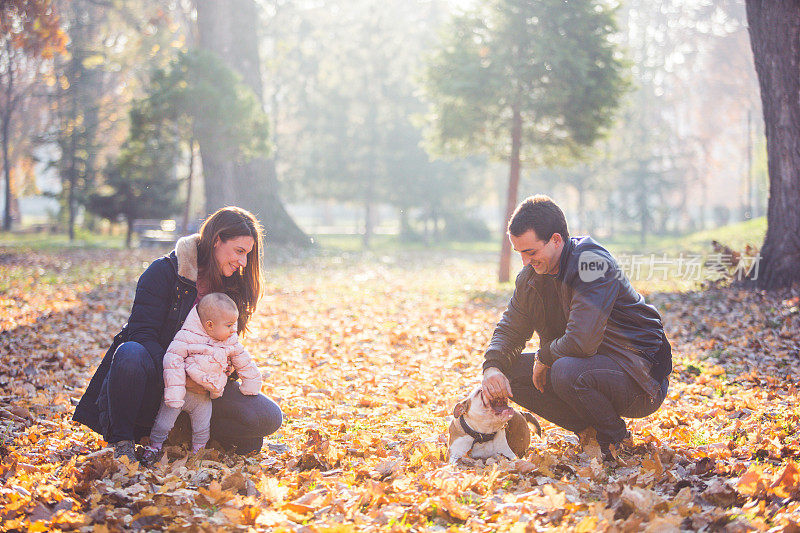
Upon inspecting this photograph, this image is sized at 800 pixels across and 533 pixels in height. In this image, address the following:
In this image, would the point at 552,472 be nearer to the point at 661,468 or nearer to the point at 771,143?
the point at 661,468

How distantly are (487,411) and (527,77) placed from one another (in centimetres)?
1098

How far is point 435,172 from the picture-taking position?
114 feet

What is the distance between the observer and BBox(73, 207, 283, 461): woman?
3.77 meters

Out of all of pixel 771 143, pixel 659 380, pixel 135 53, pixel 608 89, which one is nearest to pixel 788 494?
pixel 659 380

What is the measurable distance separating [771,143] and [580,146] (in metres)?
5.03

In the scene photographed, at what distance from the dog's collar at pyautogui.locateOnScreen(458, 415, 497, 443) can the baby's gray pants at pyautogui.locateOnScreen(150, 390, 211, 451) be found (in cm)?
152

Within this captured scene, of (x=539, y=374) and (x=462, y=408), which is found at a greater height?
(x=539, y=374)

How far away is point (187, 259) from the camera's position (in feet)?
13.3

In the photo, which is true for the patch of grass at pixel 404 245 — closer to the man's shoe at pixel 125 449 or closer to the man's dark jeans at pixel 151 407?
the man's dark jeans at pixel 151 407

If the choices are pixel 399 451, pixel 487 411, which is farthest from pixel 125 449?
pixel 487 411

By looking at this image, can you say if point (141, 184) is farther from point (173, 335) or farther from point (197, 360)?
point (197, 360)

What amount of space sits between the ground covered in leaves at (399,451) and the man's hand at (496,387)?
15.1 inches

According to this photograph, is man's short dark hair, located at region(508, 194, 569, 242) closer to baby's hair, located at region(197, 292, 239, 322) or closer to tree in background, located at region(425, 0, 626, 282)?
baby's hair, located at region(197, 292, 239, 322)

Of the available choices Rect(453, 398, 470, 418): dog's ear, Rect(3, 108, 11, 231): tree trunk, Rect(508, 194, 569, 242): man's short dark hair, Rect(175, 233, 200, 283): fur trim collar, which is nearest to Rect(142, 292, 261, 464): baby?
Rect(175, 233, 200, 283): fur trim collar
